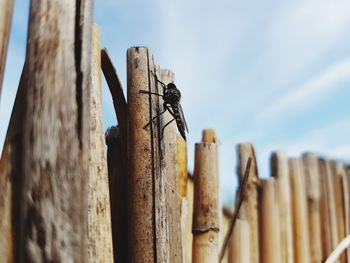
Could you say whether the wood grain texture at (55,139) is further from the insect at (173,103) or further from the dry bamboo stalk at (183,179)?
the dry bamboo stalk at (183,179)

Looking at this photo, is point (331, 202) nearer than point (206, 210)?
No

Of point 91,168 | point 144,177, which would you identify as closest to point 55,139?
point 91,168

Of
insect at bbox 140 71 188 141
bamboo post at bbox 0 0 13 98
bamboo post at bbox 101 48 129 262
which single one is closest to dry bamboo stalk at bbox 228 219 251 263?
insect at bbox 140 71 188 141

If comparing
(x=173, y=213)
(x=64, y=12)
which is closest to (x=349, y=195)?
(x=173, y=213)

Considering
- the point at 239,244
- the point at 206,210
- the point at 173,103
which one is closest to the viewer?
the point at 173,103

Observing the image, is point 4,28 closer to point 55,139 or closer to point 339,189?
point 55,139

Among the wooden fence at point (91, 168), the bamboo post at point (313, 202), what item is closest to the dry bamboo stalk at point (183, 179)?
the wooden fence at point (91, 168)
